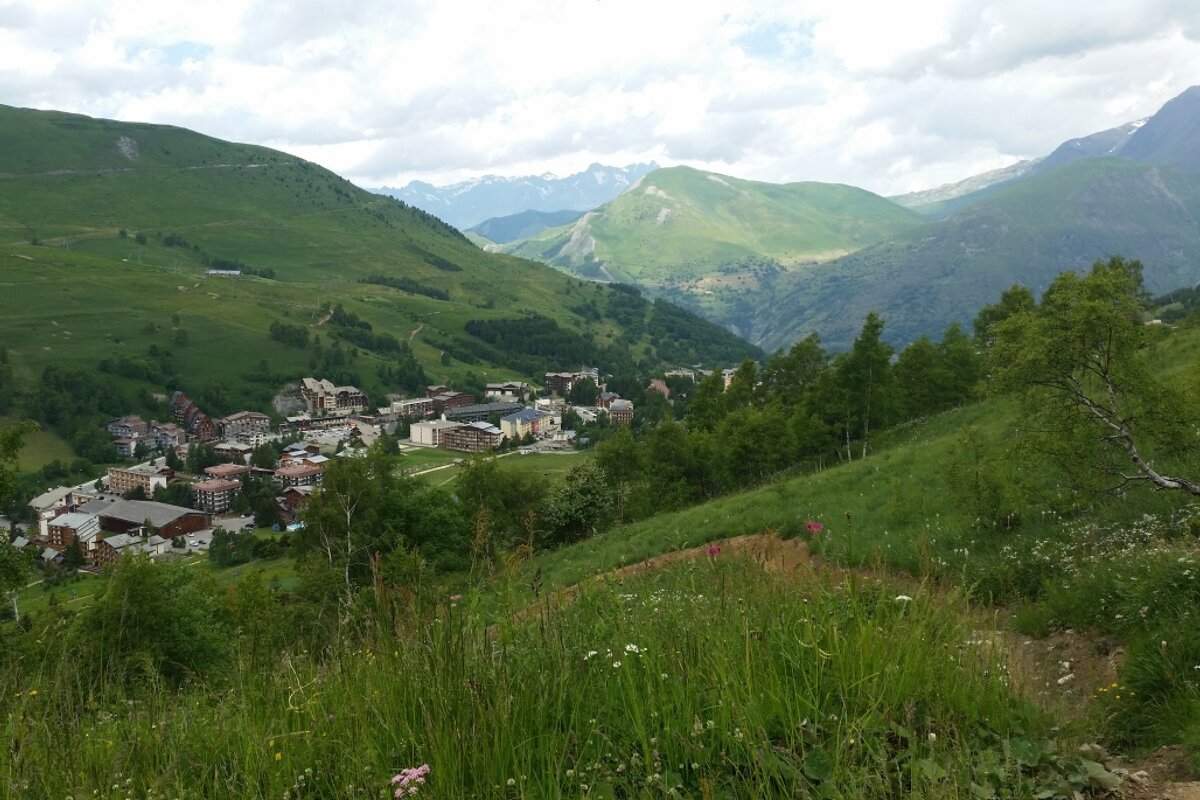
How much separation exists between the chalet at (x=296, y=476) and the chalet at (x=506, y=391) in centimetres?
6704

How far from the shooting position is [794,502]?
23578mm

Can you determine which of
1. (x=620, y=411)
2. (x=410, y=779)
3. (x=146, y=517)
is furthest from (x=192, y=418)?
(x=410, y=779)

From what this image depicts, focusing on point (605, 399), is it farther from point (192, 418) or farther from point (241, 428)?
point (192, 418)

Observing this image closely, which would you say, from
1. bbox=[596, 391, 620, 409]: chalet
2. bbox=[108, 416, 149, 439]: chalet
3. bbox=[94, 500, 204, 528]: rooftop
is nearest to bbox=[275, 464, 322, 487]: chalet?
bbox=[94, 500, 204, 528]: rooftop

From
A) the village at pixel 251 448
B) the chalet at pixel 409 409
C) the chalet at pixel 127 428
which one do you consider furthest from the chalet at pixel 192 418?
the chalet at pixel 409 409

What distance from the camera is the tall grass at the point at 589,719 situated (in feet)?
11.4

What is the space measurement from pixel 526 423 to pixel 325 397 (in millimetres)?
51556

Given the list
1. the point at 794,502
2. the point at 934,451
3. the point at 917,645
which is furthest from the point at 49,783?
the point at 934,451

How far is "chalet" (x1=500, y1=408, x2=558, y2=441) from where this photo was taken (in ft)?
497

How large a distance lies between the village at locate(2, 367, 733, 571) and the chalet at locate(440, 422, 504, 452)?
0.76 ft

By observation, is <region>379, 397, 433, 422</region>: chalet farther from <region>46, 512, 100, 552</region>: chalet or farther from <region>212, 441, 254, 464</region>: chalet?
<region>46, 512, 100, 552</region>: chalet

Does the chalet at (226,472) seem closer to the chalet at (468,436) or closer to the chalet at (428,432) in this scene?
the chalet at (428,432)

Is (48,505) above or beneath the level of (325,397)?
beneath

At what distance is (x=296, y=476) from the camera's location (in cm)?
12200
